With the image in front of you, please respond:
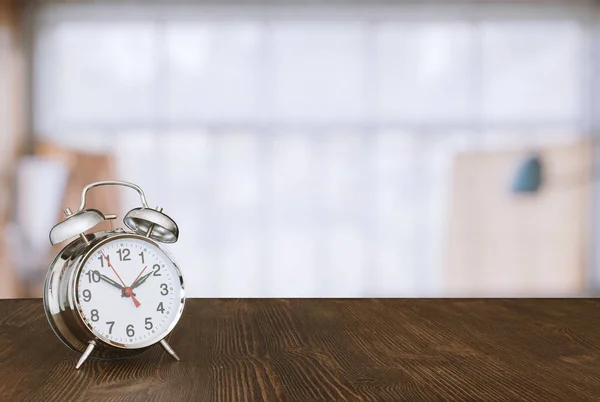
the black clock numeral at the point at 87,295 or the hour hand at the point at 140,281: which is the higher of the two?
the hour hand at the point at 140,281

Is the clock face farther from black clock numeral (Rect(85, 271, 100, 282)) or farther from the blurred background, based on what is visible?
the blurred background

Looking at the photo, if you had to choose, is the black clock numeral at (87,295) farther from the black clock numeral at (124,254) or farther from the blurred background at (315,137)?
the blurred background at (315,137)

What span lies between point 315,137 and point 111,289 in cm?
322

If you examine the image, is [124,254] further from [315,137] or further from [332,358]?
[315,137]

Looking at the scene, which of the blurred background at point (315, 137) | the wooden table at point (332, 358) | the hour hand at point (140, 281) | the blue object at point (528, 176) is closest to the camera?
the wooden table at point (332, 358)

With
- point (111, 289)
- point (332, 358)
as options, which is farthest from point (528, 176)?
point (111, 289)

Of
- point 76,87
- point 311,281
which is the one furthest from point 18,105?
point 311,281

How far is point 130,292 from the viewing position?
0.69 meters

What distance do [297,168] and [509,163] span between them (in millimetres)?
1386

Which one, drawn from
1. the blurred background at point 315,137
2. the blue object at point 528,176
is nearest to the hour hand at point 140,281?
the blurred background at point 315,137

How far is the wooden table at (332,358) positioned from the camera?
1.90ft

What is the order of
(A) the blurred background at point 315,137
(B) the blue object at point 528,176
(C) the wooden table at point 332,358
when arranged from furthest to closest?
1. (B) the blue object at point 528,176
2. (A) the blurred background at point 315,137
3. (C) the wooden table at point 332,358

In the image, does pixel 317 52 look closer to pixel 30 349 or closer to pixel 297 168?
pixel 297 168

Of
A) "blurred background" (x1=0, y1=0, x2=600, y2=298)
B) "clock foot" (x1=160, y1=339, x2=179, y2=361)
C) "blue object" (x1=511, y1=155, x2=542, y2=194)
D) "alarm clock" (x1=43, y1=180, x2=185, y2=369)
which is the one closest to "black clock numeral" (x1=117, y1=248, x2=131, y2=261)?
"alarm clock" (x1=43, y1=180, x2=185, y2=369)
